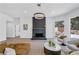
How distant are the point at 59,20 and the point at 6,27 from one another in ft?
4.14

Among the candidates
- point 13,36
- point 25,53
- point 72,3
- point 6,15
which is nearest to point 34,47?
point 25,53

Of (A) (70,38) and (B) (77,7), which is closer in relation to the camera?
(B) (77,7)

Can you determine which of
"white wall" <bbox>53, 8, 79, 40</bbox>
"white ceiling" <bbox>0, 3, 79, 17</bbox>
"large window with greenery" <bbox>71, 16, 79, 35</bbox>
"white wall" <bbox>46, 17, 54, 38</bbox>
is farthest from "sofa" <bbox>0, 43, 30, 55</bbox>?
"large window with greenery" <bbox>71, 16, 79, 35</bbox>

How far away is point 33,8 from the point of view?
2.50 meters

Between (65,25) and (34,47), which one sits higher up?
(65,25)

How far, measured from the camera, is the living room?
2.47 m

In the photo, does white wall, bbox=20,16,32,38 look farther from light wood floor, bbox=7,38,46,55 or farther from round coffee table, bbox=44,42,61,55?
round coffee table, bbox=44,42,61,55

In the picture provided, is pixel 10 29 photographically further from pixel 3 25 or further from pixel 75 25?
pixel 75 25

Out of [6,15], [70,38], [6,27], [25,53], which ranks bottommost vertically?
[25,53]

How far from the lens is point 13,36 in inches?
107

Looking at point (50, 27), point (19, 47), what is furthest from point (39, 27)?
point (19, 47)

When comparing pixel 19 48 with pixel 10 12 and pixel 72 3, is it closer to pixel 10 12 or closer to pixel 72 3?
pixel 10 12

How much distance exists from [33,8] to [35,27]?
19.3 inches

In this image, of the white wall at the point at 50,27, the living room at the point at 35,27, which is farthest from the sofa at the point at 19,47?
the white wall at the point at 50,27
